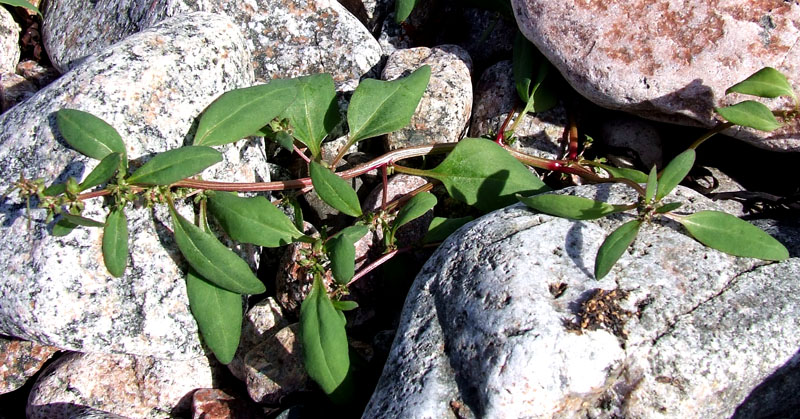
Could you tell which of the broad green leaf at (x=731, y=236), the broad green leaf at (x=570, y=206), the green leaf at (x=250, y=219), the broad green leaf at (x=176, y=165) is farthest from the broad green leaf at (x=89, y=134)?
the broad green leaf at (x=731, y=236)

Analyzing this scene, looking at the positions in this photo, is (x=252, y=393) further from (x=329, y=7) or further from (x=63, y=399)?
(x=329, y=7)

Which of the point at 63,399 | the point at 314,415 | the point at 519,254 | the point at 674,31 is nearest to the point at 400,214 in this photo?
the point at 519,254

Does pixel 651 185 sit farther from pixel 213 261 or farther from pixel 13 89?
pixel 13 89

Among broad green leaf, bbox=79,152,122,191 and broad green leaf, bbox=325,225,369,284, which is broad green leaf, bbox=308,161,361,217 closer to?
broad green leaf, bbox=325,225,369,284

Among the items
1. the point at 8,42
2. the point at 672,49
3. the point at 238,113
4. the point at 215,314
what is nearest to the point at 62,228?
the point at 215,314

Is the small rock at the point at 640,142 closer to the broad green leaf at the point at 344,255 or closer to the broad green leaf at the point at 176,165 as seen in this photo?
the broad green leaf at the point at 344,255

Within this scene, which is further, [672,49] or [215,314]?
[672,49]
